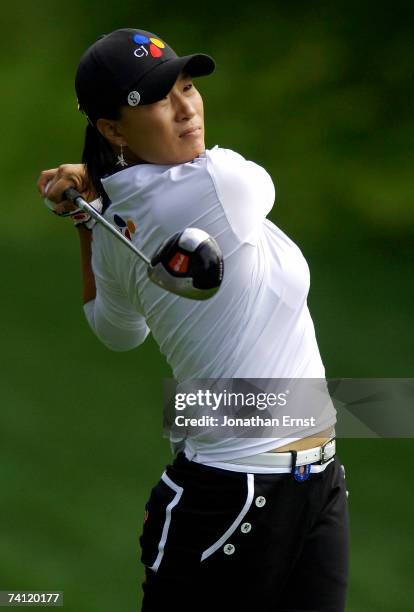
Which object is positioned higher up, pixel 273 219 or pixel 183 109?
pixel 273 219

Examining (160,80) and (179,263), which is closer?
(179,263)

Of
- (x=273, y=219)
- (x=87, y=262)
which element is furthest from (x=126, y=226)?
(x=273, y=219)

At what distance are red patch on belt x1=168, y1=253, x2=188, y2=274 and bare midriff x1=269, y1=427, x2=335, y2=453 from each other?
0.36 m

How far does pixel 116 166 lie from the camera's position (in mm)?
2098

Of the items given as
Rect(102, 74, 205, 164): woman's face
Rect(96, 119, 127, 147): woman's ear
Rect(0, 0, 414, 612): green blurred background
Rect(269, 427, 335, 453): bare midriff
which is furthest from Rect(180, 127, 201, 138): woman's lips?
Rect(0, 0, 414, 612): green blurred background

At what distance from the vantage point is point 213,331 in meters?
2.03

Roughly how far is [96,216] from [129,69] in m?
0.23

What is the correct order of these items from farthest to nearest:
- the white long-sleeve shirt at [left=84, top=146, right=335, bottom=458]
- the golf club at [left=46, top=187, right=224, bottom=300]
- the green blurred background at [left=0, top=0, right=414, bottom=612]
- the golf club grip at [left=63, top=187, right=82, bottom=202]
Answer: the green blurred background at [left=0, top=0, right=414, bottom=612], the golf club grip at [left=63, top=187, right=82, bottom=202], the white long-sleeve shirt at [left=84, top=146, right=335, bottom=458], the golf club at [left=46, top=187, right=224, bottom=300]

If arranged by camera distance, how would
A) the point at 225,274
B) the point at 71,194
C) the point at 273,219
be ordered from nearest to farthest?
the point at 225,274
the point at 71,194
the point at 273,219

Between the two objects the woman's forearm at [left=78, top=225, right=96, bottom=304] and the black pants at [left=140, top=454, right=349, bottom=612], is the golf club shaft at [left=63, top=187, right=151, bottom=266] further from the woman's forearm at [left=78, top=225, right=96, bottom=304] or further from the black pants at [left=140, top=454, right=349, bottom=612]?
the black pants at [left=140, top=454, right=349, bottom=612]

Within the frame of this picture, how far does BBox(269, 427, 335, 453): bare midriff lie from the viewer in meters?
2.05

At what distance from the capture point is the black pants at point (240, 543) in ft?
6.68

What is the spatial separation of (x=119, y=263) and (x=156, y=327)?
0.39ft

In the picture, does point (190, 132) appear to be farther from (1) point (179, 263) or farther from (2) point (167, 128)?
(1) point (179, 263)
